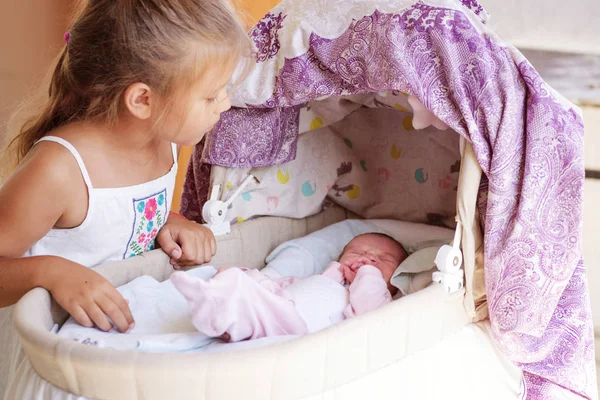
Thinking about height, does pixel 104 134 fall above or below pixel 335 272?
above

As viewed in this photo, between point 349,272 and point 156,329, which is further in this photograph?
point 349,272

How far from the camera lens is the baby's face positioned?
1.51 meters

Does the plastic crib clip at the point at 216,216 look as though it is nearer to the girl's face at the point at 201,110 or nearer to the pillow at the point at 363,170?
the pillow at the point at 363,170

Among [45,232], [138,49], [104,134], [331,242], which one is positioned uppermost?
[138,49]

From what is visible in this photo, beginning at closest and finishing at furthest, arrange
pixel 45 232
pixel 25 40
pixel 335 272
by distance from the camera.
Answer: pixel 45 232, pixel 335 272, pixel 25 40

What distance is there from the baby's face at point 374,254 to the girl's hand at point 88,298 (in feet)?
1.82

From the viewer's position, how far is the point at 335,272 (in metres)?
1.49

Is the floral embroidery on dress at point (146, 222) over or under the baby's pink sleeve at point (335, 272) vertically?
over

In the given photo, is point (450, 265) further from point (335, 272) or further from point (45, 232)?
point (45, 232)

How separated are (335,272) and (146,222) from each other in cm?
39

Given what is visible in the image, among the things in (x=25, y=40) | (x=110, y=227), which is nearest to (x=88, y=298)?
(x=110, y=227)

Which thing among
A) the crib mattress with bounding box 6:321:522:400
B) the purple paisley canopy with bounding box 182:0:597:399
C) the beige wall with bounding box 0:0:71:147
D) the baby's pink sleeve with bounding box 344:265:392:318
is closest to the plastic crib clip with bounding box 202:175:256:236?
the baby's pink sleeve with bounding box 344:265:392:318

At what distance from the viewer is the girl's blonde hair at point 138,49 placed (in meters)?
1.15

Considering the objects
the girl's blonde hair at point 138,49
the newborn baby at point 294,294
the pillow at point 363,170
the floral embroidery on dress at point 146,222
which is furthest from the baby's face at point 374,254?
the girl's blonde hair at point 138,49
